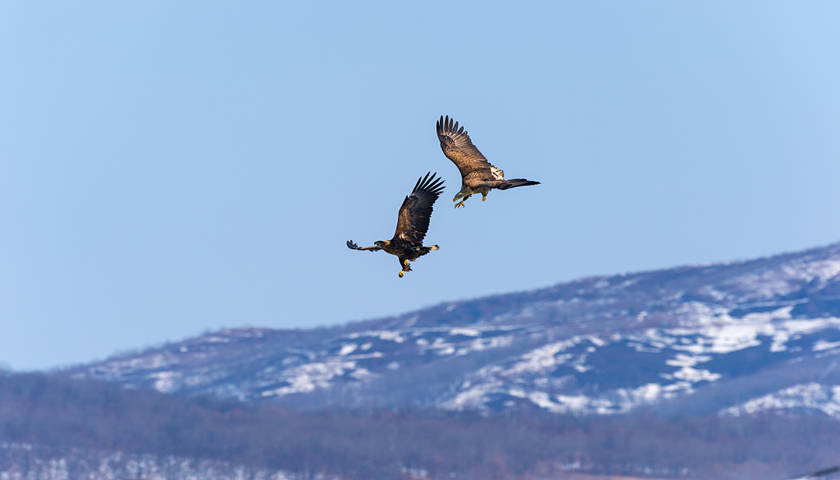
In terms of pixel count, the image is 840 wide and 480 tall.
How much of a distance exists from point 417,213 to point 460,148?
10.2 meters

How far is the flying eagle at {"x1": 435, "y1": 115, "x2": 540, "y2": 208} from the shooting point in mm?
48509

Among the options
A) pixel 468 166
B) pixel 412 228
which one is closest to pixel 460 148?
pixel 468 166

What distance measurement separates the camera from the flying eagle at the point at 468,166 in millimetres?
48509

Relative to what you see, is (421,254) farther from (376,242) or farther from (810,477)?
(810,477)

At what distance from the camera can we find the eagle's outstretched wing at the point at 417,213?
45.5 meters

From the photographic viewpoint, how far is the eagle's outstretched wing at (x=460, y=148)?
52.8 m

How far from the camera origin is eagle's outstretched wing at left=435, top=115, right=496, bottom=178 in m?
52.8

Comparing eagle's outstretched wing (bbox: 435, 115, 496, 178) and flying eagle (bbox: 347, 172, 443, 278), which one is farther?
eagle's outstretched wing (bbox: 435, 115, 496, 178)

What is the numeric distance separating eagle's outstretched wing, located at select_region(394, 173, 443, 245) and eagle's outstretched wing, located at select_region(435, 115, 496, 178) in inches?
140

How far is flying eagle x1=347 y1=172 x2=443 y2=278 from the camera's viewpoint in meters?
44.8

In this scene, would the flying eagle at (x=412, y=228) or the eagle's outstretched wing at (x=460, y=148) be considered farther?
the eagle's outstretched wing at (x=460, y=148)

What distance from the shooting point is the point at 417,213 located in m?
46.3

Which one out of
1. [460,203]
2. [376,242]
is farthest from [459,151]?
[376,242]

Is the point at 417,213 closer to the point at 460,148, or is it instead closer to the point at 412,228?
the point at 412,228
